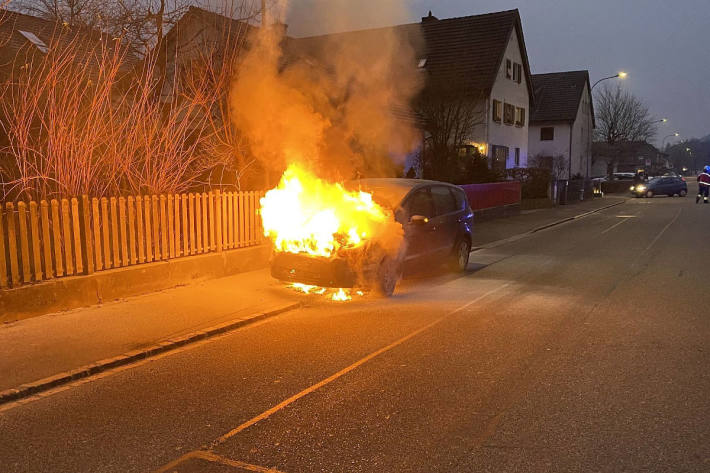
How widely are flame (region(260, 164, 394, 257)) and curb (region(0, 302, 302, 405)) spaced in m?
1.27

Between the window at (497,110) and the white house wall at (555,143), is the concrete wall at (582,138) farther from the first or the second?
the window at (497,110)

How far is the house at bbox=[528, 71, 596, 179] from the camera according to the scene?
44375 mm

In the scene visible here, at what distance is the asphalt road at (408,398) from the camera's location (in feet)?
11.2

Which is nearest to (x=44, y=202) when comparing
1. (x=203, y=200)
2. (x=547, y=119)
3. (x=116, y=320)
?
(x=116, y=320)

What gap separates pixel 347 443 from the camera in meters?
3.58

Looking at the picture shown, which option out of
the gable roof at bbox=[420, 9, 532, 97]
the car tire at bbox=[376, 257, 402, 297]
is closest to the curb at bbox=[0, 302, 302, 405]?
the car tire at bbox=[376, 257, 402, 297]

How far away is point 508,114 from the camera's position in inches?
1272

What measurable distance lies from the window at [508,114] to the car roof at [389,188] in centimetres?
2448

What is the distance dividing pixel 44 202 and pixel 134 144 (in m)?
2.82

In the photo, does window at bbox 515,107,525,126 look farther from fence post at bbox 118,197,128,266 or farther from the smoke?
fence post at bbox 118,197,128,266

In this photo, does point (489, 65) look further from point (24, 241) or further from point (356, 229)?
point (24, 241)

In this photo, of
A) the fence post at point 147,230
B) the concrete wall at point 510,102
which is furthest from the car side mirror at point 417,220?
the concrete wall at point 510,102

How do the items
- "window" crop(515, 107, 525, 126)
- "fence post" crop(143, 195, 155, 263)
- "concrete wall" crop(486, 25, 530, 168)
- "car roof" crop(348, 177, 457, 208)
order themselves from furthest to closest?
"window" crop(515, 107, 525, 126), "concrete wall" crop(486, 25, 530, 168), "car roof" crop(348, 177, 457, 208), "fence post" crop(143, 195, 155, 263)

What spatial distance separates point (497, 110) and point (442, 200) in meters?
22.9
